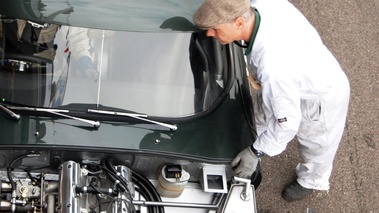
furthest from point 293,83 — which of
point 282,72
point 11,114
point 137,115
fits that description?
point 11,114

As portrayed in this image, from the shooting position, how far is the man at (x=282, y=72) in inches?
133

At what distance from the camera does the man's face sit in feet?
11.0

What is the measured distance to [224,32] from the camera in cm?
339

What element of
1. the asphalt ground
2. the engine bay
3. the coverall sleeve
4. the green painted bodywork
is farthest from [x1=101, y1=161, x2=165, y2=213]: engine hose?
the asphalt ground

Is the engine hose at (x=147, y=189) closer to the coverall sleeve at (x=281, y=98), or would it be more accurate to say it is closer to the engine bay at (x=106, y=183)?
the engine bay at (x=106, y=183)

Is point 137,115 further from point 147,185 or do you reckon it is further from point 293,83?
point 293,83

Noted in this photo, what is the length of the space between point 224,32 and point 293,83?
52cm

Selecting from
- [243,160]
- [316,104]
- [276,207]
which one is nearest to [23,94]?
[243,160]

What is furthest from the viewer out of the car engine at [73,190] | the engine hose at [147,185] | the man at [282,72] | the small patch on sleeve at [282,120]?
the engine hose at [147,185]

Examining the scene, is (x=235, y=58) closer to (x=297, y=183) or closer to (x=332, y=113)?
(x=332, y=113)

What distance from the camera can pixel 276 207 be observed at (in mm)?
4840

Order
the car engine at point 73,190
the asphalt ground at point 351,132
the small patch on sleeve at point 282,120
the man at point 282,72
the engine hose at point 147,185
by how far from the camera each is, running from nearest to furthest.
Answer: the car engine at point 73,190, the man at point 282,72, the small patch on sleeve at point 282,120, the engine hose at point 147,185, the asphalt ground at point 351,132

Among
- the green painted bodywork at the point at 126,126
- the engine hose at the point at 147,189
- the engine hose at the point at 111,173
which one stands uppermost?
the green painted bodywork at the point at 126,126

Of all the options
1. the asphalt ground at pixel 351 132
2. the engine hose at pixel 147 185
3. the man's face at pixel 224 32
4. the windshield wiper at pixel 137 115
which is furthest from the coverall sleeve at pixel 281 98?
the asphalt ground at pixel 351 132
